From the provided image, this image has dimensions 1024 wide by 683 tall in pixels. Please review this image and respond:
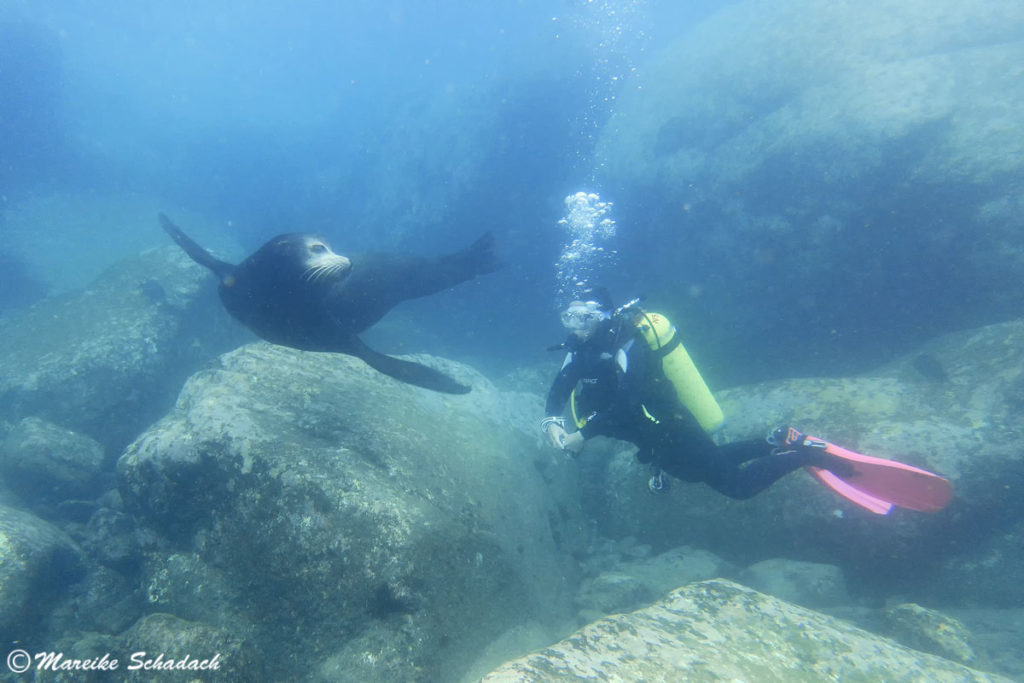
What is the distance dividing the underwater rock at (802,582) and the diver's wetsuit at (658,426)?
107 cm

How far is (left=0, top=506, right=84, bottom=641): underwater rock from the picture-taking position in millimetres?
4156

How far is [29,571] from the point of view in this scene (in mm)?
4402

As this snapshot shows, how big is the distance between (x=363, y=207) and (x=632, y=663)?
19.6 m

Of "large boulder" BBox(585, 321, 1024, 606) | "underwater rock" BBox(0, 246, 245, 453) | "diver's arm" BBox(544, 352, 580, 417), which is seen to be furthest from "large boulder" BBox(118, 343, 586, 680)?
"underwater rock" BBox(0, 246, 245, 453)

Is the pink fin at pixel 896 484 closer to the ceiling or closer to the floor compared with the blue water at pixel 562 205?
closer to the floor

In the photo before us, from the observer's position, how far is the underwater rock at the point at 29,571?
4.16 meters

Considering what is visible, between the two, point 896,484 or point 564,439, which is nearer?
point 896,484

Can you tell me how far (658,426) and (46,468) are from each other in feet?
30.1

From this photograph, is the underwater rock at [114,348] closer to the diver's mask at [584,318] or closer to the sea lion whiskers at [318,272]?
the sea lion whiskers at [318,272]

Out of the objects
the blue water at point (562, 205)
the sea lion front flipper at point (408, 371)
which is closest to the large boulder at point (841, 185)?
the blue water at point (562, 205)

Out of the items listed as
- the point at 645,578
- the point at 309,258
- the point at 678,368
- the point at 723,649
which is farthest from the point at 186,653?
the point at 678,368

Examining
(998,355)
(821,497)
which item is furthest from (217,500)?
(998,355)

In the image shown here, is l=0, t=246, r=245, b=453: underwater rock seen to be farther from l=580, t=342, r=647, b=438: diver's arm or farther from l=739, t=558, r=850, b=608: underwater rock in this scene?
l=739, t=558, r=850, b=608: underwater rock

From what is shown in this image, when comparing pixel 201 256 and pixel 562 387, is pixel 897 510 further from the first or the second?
pixel 201 256
